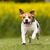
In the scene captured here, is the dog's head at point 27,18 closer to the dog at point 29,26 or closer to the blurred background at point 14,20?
the dog at point 29,26

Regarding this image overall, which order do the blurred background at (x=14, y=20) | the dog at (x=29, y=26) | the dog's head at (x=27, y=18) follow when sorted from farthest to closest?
the blurred background at (x=14, y=20)
the dog at (x=29, y=26)
the dog's head at (x=27, y=18)

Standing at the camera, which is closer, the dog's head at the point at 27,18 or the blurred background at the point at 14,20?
the dog's head at the point at 27,18

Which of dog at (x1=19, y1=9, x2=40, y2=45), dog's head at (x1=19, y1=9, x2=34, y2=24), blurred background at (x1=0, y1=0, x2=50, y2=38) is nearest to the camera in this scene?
dog's head at (x1=19, y1=9, x2=34, y2=24)

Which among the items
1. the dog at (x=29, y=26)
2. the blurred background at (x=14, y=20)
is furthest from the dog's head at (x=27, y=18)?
the blurred background at (x=14, y=20)

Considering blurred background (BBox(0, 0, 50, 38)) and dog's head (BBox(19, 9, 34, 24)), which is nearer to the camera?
dog's head (BBox(19, 9, 34, 24))

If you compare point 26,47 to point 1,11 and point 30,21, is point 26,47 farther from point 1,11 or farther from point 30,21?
point 1,11

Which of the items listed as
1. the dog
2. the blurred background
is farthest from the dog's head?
the blurred background

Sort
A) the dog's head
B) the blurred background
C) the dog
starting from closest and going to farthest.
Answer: the dog's head
the dog
the blurred background

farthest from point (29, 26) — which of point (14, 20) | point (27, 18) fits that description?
point (14, 20)

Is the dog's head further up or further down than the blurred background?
further up

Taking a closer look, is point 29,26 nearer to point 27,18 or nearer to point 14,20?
point 27,18

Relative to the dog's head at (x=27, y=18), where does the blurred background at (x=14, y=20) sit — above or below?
below

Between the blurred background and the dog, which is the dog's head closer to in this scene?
the dog

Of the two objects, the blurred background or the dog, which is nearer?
the dog
